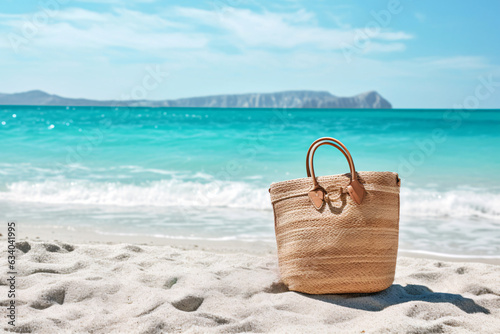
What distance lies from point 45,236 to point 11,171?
6105 mm

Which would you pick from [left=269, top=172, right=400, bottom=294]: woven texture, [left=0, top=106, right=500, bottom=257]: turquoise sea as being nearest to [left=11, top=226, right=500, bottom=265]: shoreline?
[left=0, top=106, right=500, bottom=257]: turquoise sea

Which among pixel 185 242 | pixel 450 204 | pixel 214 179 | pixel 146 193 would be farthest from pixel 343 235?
pixel 214 179

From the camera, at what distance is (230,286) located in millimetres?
2709

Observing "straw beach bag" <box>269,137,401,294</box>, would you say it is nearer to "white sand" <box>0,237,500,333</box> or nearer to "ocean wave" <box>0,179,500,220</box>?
"white sand" <box>0,237,500,333</box>

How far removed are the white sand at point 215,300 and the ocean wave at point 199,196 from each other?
10.8ft

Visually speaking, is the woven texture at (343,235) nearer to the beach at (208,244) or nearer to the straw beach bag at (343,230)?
the straw beach bag at (343,230)

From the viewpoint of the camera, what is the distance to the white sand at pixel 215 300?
217 centimetres

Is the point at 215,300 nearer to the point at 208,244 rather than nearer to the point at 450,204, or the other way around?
the point at 208,244

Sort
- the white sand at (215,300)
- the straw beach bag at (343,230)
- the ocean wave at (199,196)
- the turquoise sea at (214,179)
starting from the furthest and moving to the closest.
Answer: the ocean wave at (199,196) → the turquoise sea at (214,179) → the straw beach bag at (343,230) → the white sand at (215,300)

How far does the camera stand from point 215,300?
2510 mm

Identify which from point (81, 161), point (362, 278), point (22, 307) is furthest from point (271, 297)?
point (81, 161)

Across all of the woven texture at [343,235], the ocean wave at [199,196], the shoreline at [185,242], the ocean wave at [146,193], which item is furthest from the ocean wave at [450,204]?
the woven texture at [343,235]

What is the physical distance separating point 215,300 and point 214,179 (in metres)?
6.36

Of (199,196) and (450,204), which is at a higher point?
(450,204)
